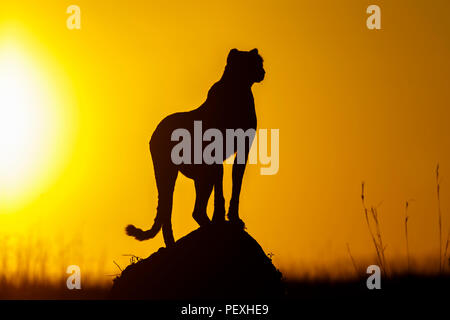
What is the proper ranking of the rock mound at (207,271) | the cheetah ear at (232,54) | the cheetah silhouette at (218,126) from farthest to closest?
the cheetah ear at (232,54), the cheetah silhouette at (218,126), the rock mound at (207,271)

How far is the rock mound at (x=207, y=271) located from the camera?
892 cm

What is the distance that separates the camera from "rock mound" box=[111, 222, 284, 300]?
892 centimetres

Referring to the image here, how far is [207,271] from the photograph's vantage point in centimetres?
901

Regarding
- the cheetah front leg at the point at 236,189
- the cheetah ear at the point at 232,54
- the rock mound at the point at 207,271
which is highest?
the cheetah ear at the point at 232,54

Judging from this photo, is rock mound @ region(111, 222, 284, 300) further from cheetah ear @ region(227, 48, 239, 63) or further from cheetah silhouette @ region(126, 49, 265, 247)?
cheetah ear @ region(227, 48, 239, 63)

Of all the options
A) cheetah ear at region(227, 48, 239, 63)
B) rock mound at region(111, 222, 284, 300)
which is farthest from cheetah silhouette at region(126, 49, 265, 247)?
rock mound at region(111, 222, 284, 300)

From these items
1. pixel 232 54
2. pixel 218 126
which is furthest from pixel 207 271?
pixel 232 54

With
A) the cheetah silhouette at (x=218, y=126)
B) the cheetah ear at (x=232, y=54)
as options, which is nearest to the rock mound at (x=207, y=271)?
the cheetah silhouette at (x=218, y=126)

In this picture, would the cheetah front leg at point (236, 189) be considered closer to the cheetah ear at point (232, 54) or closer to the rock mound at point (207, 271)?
the rock mound at point (207, 271)

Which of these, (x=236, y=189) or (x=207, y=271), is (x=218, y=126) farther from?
(x=207, y=271)

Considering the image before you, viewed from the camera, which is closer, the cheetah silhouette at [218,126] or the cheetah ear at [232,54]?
the cheetah silhouette at [218,126]
